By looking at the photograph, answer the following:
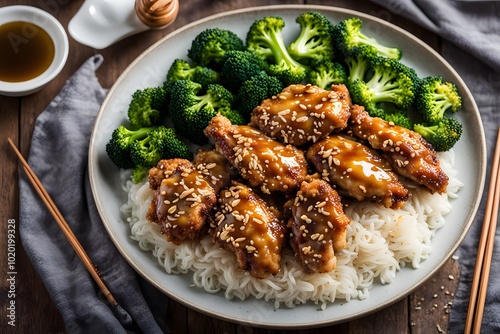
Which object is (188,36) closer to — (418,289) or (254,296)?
(254,296)

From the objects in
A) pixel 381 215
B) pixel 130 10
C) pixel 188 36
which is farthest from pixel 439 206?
pixel 130 10

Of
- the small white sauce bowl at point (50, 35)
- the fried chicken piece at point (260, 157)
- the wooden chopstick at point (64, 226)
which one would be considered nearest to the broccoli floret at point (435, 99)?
the fried chicken piece at point (260, 157)

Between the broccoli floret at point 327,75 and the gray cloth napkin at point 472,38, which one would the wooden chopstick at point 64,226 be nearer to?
the broccoli floret at point 327,75

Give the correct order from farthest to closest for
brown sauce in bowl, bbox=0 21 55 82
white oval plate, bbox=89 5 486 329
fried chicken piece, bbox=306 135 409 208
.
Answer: brown sauce in bowl, bbox=0 21 55 82
white oval plate, bbox=89 5 486 329
fried chicken piece, bbox=306 135 409 208

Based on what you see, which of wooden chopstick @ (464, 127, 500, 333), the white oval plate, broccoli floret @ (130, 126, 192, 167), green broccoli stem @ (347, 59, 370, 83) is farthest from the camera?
green broccoli stem @ (347, 59, 370, 83)

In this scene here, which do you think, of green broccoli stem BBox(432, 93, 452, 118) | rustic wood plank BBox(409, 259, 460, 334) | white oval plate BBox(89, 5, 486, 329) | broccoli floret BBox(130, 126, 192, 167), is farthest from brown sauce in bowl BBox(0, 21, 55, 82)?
rustic wood plank BBox(409, 259, 460, 334)

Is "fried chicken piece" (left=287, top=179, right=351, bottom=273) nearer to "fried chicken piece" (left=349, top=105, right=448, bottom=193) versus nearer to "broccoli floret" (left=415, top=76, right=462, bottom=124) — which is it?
"fried chicken piece" (left=349, top=105, right=448, bottom=193)
